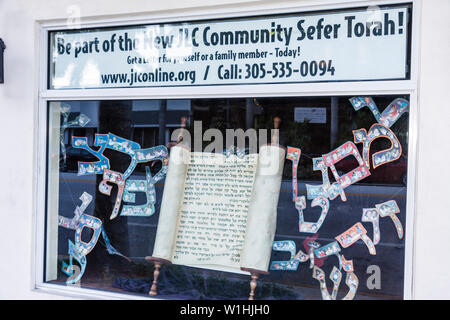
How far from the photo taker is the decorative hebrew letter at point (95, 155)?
14.4ft

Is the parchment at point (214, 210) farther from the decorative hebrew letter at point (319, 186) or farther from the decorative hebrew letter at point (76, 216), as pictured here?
the decorative hebrew letter at point (76, 216)

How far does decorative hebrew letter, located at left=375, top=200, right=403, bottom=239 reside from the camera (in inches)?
138

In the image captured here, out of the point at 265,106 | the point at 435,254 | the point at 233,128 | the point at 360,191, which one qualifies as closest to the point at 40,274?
the point at 233,128

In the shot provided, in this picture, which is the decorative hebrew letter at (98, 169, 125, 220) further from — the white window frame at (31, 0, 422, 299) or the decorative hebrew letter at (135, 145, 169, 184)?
the white window frame at (31, 0, 422, 299)

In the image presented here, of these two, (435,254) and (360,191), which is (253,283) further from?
(435,254)

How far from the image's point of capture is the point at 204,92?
13.0ft

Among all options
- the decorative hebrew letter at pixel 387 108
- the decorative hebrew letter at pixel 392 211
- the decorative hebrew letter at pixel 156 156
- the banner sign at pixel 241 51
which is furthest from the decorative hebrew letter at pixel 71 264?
the decorative hebrew letter at pixel 387 108

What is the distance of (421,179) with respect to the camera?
331 cm

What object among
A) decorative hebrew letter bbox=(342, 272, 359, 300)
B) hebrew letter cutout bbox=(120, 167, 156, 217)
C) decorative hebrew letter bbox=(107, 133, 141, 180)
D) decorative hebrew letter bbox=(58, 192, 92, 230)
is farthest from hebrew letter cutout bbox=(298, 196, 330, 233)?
decorative hebrew letter bbox=(58, 192, 92, 230)

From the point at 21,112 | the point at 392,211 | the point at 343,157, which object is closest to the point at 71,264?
the point at 21,112

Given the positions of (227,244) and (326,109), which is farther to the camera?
(227,244)

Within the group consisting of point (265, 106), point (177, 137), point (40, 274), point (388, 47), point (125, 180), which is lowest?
point (40, 274)

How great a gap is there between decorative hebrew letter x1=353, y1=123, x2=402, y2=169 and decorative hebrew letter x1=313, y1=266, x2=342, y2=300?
0.88m

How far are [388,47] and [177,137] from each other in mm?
1838
